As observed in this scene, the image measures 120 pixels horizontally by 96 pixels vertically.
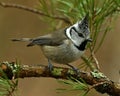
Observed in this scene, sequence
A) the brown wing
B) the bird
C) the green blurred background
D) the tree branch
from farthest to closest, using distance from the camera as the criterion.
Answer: the green blurred background < the brown wing < the bird < the tree branch

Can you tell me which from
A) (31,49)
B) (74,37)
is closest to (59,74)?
(74,37)

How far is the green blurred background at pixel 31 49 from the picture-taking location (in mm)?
2340

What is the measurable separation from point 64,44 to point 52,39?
5 centimetres

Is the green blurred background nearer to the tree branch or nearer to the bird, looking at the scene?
the bird

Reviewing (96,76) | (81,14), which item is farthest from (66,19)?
(96,76)

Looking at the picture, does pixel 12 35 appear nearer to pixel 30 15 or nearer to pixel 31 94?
pixel 30 15

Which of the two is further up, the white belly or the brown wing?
the brown wing

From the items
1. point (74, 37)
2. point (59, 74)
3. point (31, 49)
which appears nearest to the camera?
point (59, 74)

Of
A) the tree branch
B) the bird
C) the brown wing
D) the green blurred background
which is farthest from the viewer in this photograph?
the green blurred background

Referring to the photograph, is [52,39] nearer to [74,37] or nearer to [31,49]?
[74,37]

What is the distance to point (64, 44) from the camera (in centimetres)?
112

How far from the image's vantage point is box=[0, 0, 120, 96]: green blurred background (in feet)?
7.68

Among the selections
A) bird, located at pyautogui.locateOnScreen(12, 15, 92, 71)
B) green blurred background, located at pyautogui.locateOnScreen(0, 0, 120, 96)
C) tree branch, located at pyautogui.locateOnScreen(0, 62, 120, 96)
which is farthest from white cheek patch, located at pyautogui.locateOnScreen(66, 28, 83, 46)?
green blurred background, located at pyautogui.locateOnScreen(0, 0, 120, 96)

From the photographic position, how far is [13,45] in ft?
8.20
